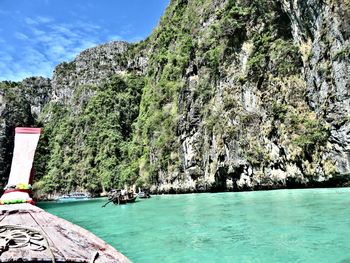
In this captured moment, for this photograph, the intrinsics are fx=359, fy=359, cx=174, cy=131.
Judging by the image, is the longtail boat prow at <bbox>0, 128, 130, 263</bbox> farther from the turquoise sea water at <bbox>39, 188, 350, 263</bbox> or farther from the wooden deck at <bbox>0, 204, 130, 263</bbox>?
the turquoise sea water at <bbox>39, 188, 350, 263</bbox>

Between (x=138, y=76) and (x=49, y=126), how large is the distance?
22271 mm

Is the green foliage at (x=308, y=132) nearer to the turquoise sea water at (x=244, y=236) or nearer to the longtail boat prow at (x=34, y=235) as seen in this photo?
the turquoise sea water at (x=244, y=236)

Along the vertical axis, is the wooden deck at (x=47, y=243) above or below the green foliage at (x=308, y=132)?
below

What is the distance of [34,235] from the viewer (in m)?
3.19

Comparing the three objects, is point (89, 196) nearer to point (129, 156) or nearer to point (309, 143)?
point (129, 156)

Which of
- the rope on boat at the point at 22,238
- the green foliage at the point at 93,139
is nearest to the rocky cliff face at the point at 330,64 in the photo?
the rope on boat at the point at 22,238

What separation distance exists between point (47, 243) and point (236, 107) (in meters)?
31.0

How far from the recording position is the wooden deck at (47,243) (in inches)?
117

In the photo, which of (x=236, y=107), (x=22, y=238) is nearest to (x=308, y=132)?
(x=236, y=107)

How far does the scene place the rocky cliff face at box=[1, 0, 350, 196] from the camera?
25.8m

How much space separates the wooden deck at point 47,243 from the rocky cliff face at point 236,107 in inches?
925

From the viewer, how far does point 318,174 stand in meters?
25.8

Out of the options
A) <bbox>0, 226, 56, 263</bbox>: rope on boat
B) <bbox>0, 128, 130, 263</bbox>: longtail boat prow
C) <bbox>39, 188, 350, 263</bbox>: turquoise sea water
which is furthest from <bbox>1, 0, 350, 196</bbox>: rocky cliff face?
<bbox>0, 226, 56, 263</bbox>: rope on boat

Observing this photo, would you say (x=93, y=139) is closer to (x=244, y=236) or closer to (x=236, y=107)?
(x=236, y=107)
